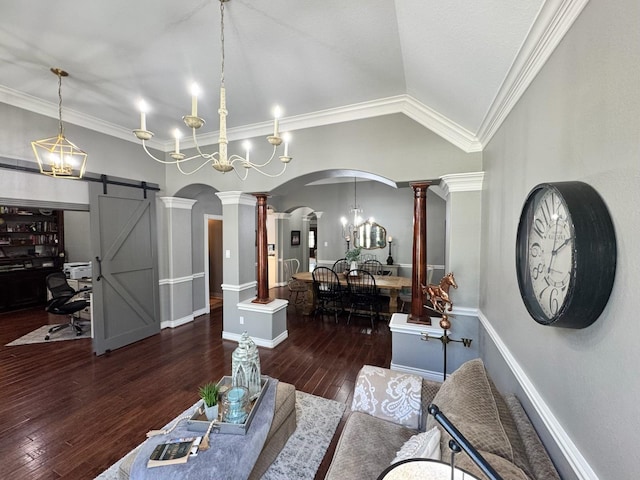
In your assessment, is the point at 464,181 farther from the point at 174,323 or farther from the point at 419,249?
the point at 174,323

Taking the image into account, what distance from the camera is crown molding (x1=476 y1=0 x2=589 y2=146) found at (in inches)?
41.8

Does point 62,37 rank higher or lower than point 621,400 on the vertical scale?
higher

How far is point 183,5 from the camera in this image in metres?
1.72

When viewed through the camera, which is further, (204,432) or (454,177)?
(454,177)

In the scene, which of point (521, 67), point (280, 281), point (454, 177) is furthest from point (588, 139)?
point (280, 281)

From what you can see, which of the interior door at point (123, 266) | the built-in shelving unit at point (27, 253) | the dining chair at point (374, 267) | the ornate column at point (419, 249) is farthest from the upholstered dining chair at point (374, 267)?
the built-in shelving unit at point (27, 253)

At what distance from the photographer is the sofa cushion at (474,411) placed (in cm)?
101

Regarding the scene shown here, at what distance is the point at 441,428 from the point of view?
4.18ft

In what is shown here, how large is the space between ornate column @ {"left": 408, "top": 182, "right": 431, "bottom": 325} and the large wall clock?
70.4 inches

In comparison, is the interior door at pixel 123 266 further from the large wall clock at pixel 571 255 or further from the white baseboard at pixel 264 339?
the large wall clock at pixel 571 255

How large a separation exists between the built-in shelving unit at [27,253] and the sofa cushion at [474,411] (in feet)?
25.6

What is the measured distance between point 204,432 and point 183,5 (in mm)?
2668

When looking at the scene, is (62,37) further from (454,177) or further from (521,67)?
(454,177)

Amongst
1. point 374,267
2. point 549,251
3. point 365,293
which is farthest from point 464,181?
point 374,267
